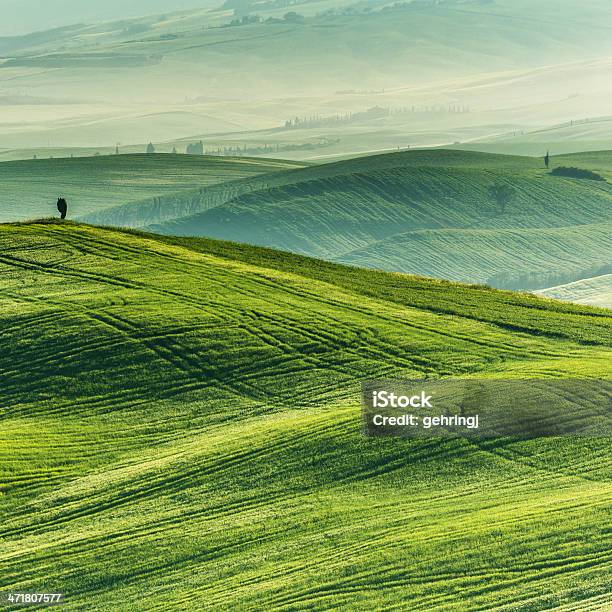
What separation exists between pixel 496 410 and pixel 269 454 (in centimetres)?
871

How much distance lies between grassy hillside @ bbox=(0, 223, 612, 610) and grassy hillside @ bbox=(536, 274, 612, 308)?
3965 inches

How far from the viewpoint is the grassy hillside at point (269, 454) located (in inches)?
1242

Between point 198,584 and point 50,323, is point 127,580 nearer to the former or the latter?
point 198,584

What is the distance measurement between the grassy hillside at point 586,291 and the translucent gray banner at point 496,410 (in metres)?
121

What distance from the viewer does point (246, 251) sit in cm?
7894

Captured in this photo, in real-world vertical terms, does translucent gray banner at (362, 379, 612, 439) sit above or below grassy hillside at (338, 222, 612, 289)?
above

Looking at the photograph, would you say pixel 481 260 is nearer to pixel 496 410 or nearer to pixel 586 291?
pixel 586 291

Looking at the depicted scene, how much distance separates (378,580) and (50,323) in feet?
105

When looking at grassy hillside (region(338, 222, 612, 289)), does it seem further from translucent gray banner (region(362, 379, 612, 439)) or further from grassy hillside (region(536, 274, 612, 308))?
translucent gray banner (region(362, 379, 612, 439))

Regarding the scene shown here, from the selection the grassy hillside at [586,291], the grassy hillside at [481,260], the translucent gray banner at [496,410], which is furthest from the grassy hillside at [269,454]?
the grassy hillside at [481,260]

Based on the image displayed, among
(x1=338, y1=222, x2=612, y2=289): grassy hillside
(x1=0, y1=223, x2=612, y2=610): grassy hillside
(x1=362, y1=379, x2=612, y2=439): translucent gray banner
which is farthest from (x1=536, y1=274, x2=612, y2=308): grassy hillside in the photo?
(x1=362, y1=379, x2=612, y2=439): translucent gray banner

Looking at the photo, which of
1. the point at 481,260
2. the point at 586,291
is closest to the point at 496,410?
the point at 586,291

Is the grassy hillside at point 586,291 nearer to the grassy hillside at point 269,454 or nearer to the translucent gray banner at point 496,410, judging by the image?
the grassy hillside at point 269,454

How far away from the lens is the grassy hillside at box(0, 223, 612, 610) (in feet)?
104
